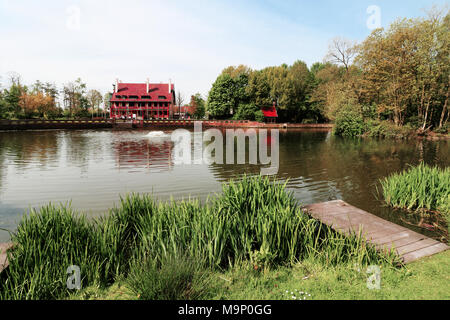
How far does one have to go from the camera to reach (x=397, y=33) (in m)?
35.4

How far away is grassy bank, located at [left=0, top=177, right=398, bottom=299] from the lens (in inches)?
144

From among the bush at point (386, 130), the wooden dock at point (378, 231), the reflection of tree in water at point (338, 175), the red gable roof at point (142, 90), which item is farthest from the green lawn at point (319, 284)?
the red gable roof at point (142, 90)

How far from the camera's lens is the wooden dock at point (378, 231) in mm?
5121

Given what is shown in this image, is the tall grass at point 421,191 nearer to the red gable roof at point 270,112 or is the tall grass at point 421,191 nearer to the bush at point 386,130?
the bush at point 386,130

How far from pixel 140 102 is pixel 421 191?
8299 centimetres

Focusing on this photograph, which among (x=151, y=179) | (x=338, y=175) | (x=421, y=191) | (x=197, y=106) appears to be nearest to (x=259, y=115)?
(x=197, y=106)

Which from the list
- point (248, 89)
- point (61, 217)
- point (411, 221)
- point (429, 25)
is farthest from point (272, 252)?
point (248, 89)

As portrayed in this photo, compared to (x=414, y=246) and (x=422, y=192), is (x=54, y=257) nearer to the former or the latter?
(x=414, y=246)

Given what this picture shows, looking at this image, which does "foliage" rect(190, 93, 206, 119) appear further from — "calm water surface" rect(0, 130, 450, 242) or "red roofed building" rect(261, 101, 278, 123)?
"calm water surface" rect(0, 130, 450, 242)

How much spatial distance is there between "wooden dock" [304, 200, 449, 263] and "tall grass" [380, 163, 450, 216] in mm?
2148

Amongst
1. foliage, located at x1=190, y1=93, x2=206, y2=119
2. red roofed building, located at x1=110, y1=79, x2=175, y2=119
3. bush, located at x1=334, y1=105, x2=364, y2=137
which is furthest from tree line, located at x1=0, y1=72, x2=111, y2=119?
bush, located at x1=334, y1=105, x2=364, y2=137

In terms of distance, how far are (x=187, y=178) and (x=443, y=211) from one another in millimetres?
10036

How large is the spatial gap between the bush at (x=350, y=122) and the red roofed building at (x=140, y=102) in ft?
179
